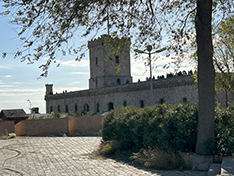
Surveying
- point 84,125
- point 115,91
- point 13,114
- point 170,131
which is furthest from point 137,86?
point 170,131

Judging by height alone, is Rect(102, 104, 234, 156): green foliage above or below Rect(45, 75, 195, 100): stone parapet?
below

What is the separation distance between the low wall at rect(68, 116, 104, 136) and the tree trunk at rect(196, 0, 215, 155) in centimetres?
1297

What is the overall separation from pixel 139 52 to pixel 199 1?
3030 mm

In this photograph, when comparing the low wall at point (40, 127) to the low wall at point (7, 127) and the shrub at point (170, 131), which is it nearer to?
the low wall at point (7, 127)

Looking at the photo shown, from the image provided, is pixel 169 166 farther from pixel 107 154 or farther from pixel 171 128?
pixel 107 154

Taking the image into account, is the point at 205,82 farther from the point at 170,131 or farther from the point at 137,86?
the point at 137,86

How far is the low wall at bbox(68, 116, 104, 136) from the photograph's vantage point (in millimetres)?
20719

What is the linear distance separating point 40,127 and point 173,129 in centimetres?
1143

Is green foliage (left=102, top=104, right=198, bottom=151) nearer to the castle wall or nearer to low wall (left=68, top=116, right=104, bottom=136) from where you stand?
low wall (left=68, top=116, right=104, bottom=136)

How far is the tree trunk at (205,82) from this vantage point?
802cm

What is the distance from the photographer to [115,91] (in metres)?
47.5

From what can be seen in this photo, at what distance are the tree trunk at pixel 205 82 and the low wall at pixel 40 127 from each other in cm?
1205

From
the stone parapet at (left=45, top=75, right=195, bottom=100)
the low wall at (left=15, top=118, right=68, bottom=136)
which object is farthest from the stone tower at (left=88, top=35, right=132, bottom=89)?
the low wall at (left=15, top=118, right=68, bottom=136)

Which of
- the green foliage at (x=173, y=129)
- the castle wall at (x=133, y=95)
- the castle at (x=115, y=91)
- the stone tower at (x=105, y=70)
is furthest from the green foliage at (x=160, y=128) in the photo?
the stone tower at (x=105, y=70)
